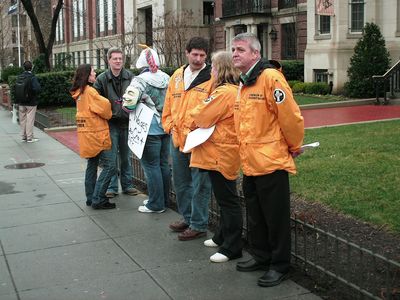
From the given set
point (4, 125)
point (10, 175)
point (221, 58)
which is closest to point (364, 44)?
point (4, 125)

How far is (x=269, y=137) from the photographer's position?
14.4 ft

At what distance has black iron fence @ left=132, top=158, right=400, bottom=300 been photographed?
401 centimetres

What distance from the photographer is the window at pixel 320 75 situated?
907 inches

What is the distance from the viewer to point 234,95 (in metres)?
4.86

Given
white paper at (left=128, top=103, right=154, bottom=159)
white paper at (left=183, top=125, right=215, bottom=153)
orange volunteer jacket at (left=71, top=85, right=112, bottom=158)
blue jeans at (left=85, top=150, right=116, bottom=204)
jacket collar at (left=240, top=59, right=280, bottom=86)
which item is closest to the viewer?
jacket collar at (left=240, top=59, right=280, bottom=86)

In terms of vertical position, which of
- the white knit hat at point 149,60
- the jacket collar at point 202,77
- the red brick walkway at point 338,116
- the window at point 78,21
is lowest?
the red brick walkway at point 338,116

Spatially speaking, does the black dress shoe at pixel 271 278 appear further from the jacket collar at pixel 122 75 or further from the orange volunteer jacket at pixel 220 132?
the jacket collar at pixel 122 75

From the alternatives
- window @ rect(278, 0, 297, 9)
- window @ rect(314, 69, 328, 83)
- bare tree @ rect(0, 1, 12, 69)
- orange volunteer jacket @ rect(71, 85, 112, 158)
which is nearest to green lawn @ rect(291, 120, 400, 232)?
orange volunteer jacket @ rect(71, 85, 112, 158)

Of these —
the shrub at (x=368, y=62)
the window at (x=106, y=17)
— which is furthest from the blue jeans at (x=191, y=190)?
the window at (x=106, y=17)

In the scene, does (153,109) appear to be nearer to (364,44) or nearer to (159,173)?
(159,173)

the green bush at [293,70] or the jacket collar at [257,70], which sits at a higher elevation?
the green bush at [293,70]

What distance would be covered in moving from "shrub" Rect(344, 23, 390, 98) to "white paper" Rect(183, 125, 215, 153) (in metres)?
16.0

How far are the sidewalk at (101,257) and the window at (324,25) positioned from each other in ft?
57.6

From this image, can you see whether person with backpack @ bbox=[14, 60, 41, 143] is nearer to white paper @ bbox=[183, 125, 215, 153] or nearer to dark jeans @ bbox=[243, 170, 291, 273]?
white paper @ bbox=[183, 125, 215, 153]
